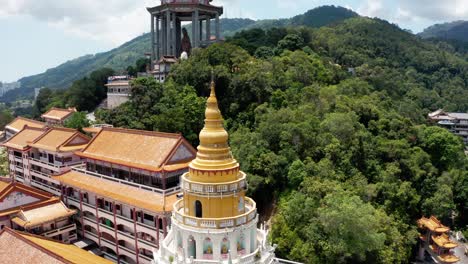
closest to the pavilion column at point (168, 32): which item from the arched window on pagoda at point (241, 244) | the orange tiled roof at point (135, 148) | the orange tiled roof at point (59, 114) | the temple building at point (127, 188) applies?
the orange tiled roof at point (59, 114)

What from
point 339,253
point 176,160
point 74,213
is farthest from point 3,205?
point 339,253

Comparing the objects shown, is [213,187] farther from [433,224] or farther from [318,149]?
[433,224]

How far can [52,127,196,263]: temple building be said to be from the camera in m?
32.5

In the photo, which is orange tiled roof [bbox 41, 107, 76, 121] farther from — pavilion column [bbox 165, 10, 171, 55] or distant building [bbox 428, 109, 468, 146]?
distant building [bbox 428, 109, 468, 146]

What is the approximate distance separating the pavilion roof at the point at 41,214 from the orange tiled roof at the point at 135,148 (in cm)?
516

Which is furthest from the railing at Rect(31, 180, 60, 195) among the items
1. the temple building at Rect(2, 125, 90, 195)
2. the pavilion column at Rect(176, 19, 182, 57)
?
the pavilion column at Rect(176, 19, 182, 57)

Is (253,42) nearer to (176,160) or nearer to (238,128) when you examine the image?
(238,128)

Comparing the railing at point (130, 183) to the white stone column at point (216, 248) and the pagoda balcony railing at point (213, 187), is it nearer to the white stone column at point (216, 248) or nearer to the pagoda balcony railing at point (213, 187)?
the pagoda balcony railing at point (213, 187)

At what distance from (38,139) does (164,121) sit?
14004 mm

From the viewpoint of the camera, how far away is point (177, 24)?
81.8 m

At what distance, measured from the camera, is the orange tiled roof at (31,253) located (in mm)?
23547

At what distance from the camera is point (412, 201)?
4544 cm

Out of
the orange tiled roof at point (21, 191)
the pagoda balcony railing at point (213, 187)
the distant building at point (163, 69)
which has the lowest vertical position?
the orange tiled roof at point (21, 191)

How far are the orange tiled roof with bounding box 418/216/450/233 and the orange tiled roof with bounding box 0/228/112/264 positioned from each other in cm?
3600
